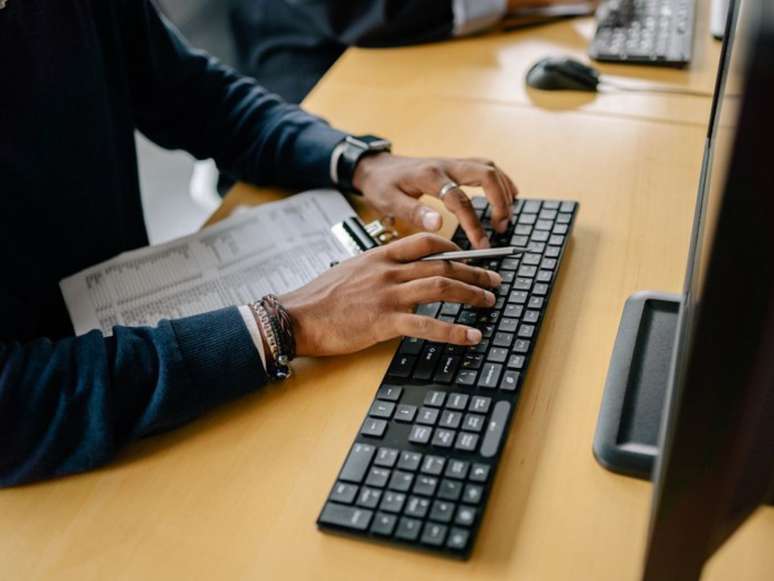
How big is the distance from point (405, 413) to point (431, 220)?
12.3 inches

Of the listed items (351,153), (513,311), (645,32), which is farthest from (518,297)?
(645,32)

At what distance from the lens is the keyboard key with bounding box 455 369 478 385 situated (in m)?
0.75

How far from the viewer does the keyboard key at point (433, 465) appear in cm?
67

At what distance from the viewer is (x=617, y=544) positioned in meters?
0.63

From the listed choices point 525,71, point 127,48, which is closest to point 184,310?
point 127,48

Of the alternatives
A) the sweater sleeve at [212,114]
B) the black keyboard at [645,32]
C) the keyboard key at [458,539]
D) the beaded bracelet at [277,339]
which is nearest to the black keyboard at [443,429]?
the keyboard key at [458,539]

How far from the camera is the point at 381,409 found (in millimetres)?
748

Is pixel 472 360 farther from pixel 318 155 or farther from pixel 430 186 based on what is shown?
pixel 318 155

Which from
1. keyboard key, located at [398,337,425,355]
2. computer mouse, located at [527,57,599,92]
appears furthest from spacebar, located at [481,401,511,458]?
computer mouse, located at [527,57,599,92]

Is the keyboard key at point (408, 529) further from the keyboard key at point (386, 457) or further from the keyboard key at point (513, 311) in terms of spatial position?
the keyboard key at point (513, 311)

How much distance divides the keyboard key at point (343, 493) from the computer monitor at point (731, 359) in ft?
0.82

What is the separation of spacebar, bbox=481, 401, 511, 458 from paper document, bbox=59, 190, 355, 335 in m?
0.31

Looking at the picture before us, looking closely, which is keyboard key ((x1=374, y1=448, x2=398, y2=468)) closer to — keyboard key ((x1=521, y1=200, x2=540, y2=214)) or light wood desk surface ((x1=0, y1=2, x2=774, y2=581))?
light wood desk surface ((x1=0, y1=2, x2=774, y2=581))

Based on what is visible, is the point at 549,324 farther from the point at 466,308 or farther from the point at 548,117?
the point at 548,117
